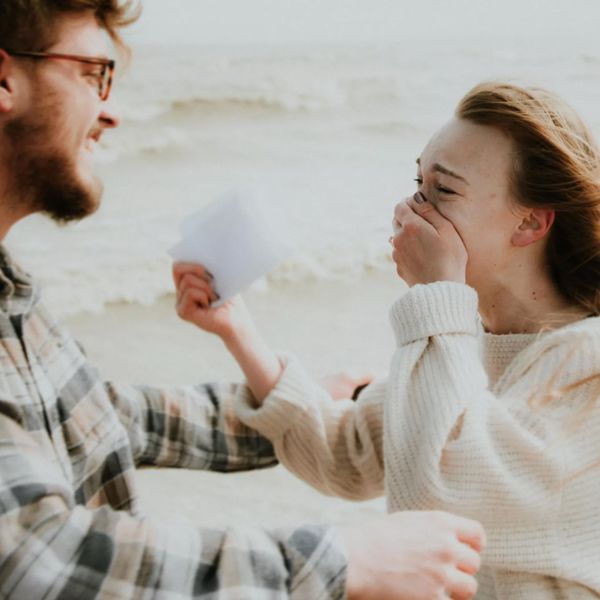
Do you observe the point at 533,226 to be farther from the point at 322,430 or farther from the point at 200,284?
the point at 200,284

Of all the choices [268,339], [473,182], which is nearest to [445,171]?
[473,182]

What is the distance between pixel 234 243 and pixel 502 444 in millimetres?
824

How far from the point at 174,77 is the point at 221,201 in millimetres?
17766

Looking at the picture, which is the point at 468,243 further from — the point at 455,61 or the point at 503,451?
the point at 455,61

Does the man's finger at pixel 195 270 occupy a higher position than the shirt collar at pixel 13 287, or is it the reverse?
the shirt collar at pixel 13 287

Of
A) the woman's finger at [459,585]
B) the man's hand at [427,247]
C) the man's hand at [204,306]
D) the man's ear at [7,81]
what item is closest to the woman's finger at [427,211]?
the man's hand at [427,247]

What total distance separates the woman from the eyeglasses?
0.52 metres

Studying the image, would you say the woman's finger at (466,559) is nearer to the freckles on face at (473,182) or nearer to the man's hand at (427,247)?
the man's hand at (427,247)

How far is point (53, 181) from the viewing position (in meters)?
2.29

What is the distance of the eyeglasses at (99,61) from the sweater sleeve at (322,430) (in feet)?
2.85

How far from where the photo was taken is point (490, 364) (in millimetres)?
2148

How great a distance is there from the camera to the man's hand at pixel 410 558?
1492 millimetres

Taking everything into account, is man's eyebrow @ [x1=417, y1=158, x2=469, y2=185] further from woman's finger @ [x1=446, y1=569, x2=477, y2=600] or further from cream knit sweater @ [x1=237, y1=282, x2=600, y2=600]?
woman's finger @ [x1=446, y1=569, x2=477, y2=600]

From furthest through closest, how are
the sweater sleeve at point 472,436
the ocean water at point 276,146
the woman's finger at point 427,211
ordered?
the ocean water at point 276,146
the woman's finger at point 427,211
the sweater sleeve at point 472,436
